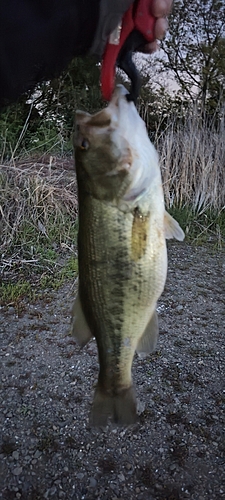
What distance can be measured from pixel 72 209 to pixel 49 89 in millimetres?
3804

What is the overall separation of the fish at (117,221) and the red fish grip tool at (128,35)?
3.7 inches

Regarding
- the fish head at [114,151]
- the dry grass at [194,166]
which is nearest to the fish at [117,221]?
the fish head at [114,151]

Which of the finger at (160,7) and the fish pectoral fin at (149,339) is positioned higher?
the finger at (160,7)

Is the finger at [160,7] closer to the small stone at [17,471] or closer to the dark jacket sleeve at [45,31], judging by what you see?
the dark jacket sleeve at [45,31]

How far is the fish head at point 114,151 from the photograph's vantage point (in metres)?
1.44

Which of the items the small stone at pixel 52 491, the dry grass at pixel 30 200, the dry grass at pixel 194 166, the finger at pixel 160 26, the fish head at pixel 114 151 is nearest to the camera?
the fish head at pixel 114 151

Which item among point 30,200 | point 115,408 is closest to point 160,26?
point 115,408

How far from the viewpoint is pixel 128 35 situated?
156cm

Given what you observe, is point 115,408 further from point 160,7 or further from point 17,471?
point 160,7

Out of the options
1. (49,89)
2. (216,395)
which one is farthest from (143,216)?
(49,89)

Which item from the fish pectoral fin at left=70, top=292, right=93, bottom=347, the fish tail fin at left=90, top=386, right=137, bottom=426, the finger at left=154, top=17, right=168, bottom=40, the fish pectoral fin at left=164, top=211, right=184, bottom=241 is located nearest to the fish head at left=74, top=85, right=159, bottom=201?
the fish pectoral fin at left=164, top=211, right=184, bottom=241

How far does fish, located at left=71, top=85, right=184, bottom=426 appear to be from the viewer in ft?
4.80

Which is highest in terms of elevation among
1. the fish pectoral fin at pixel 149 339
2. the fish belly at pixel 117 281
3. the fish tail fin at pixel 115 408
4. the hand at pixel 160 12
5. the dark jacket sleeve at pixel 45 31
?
the hand at pixel 160 12

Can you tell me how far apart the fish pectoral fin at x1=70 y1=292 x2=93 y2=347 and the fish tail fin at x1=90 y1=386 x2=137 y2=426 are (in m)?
0.22
